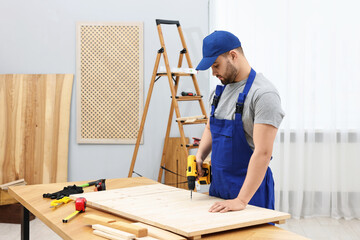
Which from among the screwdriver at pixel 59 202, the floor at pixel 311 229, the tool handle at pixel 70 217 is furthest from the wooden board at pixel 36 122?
the tool handle at pixel 70 217

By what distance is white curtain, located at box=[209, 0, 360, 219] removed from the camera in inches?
171

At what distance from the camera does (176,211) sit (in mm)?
1583

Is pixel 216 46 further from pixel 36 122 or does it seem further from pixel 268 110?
pixel 36 122

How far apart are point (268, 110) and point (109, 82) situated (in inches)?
123

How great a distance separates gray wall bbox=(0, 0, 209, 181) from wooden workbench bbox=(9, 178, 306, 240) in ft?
7.36

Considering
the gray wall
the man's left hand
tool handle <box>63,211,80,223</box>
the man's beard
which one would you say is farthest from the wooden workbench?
the gray wall

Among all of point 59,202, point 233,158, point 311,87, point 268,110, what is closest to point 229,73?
point 268,110

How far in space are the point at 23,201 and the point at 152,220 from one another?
810 millimetres

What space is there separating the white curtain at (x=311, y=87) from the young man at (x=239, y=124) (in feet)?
8.36

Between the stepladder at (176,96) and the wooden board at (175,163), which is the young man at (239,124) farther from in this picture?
the wooden board at (175,163)

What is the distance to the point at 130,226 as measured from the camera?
52.6 inches

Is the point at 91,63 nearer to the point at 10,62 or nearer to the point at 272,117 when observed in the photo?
the point at 10,62

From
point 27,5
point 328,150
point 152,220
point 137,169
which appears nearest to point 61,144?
point 137,169

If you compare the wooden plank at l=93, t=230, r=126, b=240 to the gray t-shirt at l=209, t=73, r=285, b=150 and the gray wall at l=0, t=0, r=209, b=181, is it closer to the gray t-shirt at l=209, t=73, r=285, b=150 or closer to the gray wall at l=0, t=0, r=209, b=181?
the gray t-shirt at l=209, t=73, r=285, b=150
